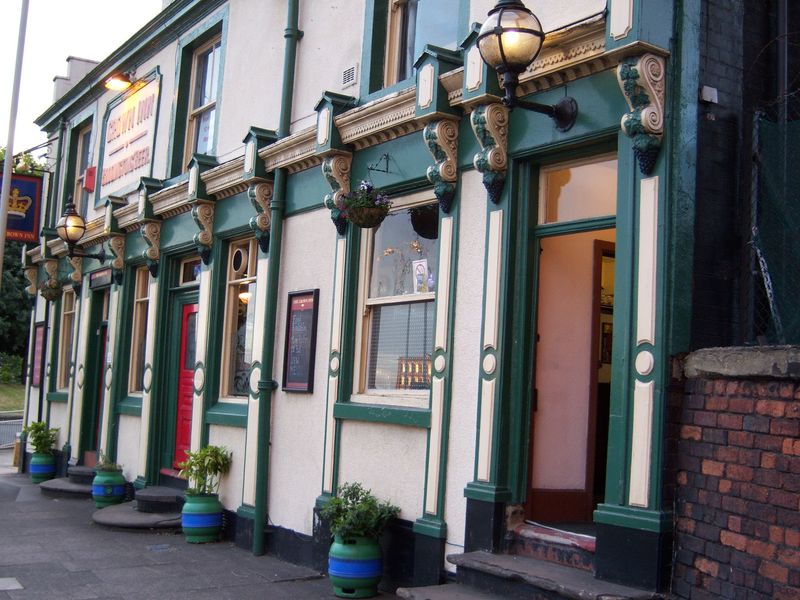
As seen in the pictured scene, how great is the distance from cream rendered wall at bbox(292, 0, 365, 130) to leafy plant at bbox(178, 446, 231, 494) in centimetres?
354

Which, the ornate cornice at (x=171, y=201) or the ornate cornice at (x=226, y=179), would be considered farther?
the ornate cornice at (x=171, y=201)

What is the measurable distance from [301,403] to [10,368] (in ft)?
→ 109

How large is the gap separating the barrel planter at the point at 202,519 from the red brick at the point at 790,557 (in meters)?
6.39

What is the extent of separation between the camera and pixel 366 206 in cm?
781

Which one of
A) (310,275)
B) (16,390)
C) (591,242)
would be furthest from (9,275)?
(591,242)

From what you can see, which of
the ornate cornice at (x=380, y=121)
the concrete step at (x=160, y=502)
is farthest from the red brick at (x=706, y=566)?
the concrete step at (x=160, y=502)

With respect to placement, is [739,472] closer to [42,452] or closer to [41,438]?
[41,438]

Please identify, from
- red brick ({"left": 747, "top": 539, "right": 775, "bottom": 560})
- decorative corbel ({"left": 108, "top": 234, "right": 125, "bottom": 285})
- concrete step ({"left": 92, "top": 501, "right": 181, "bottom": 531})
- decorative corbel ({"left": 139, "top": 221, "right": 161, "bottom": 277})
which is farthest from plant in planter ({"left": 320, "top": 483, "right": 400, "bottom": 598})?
decorative corbel ({"left": 108, "top": 234, "right": 125, "bottom": 285})

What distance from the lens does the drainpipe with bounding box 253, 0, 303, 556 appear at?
9352mm

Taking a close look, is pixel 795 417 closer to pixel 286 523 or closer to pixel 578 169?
pixel 578 169

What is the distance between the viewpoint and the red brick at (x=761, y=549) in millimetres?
4980

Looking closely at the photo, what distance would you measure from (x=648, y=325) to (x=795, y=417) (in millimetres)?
1062

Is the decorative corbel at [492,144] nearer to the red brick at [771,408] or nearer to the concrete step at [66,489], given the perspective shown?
the red brick at [771,408]

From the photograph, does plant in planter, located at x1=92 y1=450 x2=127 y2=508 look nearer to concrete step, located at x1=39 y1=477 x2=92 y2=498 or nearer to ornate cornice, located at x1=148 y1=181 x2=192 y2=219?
concrete step, located at x1=39 y1=477 x2=92 y2=498
